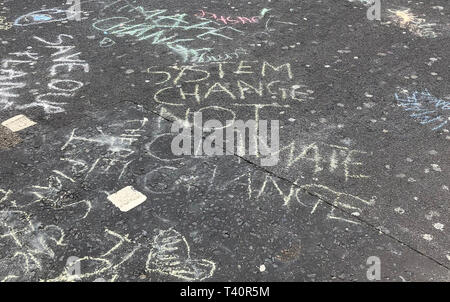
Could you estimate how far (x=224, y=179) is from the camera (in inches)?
119

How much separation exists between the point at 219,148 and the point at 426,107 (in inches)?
71.9

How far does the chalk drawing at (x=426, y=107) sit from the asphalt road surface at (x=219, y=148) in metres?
0.02

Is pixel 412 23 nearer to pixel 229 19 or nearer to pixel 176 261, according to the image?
pixel 229 19

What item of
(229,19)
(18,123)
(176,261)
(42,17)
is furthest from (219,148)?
(42,17)

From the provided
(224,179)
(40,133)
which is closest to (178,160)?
(224,179)

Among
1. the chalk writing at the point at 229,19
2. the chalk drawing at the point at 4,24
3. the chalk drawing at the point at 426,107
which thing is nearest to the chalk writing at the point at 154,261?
the chalk drawing at the point at 426,107

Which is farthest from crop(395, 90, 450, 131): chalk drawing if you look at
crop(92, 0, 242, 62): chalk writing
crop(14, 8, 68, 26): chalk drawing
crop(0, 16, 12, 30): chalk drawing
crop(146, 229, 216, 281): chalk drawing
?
crop(0, 16, 12, 30): chalk drawing

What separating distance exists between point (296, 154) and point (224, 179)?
0.58 meters

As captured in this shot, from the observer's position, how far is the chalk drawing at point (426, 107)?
3588mm

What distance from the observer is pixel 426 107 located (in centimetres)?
376

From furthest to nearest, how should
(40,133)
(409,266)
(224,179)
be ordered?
(40,133) < (224,179) < (409,266)

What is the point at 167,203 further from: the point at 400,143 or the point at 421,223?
the point at 400,143

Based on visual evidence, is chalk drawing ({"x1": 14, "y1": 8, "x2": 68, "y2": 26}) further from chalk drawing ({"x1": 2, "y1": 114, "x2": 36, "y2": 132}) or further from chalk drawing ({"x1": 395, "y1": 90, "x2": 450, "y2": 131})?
chalk drawing ({"x1": 395, "y1": 90, "x2": 450, "y2": 131})

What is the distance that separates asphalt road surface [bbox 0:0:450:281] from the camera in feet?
8.21
